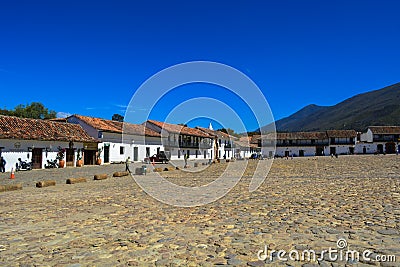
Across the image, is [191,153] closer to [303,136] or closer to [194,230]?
[303,136]

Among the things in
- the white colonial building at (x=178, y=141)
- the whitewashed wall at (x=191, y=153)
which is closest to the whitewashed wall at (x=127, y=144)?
the white colonial building at (x=178, y=141)

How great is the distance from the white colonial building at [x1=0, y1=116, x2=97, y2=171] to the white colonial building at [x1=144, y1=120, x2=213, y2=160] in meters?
16.6

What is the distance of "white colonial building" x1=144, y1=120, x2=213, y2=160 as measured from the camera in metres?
49.5

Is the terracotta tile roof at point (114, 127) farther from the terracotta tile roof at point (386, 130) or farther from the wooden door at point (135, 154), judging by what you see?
the terracotta tile roof at point (386, 130)

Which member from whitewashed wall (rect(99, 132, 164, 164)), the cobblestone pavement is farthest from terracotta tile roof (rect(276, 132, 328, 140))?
the cobblestone pavement

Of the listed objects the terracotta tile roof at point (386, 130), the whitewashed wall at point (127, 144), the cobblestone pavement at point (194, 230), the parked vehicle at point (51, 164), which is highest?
the terracotta tile roof at point (386, 130)

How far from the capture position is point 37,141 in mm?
26781

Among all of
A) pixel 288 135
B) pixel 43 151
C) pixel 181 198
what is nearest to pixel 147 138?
pixel 43 151

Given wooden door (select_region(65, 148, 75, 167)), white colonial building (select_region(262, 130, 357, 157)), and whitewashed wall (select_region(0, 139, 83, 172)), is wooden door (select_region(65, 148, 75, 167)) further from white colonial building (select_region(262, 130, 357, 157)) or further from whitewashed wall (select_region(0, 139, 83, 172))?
white colonial building (select_region(262, 130, 357, 157))

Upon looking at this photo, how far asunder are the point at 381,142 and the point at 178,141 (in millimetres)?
50352

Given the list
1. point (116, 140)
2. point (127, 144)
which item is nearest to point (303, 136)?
point (127, 144)

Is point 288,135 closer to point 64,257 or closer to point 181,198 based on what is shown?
point 181,198

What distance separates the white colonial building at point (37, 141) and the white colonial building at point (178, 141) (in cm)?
1660

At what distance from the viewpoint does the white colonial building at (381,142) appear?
73562 mm
